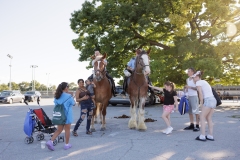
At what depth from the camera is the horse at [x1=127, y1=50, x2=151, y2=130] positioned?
8367 mm

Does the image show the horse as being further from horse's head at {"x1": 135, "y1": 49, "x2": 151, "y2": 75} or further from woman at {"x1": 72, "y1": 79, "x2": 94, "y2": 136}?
woman at {"x1": 72, "y1": 79, "x2": 94, "y2": 136}

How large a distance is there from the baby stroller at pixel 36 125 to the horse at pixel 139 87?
9.29ft

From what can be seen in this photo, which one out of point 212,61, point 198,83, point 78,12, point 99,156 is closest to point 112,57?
point 78,12

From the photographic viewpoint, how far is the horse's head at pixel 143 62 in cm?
817

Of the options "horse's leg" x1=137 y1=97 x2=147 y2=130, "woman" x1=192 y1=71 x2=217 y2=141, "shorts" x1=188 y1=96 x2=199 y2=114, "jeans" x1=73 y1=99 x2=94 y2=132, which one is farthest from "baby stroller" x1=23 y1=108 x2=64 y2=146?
"shorts" x1=188 y1=96 x2=199 y2=114

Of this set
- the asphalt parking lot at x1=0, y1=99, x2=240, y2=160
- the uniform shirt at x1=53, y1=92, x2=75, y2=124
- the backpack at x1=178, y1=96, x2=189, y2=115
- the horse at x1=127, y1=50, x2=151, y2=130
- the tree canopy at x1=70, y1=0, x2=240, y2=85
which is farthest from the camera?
the tree canopy at x1=70, y1=0, x2=240, y2=85

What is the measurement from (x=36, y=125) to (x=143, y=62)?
12.8ft

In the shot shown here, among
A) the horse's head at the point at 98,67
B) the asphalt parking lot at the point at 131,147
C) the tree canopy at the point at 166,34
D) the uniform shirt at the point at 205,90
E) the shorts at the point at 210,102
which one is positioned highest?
the tree canopy at the point at 166,34

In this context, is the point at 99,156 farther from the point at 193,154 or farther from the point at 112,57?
the point at 112,57

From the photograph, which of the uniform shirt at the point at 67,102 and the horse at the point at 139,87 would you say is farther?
the horse at the point at 139,87

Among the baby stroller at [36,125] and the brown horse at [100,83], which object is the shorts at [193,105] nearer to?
the brown horse at [100,83]

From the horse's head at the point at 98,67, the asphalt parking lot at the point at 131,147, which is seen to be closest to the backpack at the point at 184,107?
the asphalt parking lot at the point at 131,147

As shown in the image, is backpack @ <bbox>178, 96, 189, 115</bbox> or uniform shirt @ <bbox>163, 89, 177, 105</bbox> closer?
uniform shirt @ <bbox>163, 89, 177, 105</bbox>

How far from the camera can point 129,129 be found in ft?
29.7
